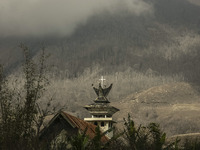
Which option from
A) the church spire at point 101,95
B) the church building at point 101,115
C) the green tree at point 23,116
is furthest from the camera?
the church spire at point 101,95

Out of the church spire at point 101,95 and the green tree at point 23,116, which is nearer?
the green tree at point 23,116

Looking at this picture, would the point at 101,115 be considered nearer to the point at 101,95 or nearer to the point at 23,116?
the point at 101,95

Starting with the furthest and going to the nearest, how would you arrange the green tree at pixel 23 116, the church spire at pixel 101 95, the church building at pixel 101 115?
the church spire at pixel 101 95, the church building at pixel 101 115, the green tree at pixel 23 116

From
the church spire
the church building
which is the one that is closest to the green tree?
the church building

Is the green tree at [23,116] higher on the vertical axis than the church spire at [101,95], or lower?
lower

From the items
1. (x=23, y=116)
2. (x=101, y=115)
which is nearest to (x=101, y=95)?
(x=101, y=115)

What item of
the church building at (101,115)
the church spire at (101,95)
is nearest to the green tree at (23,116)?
the church building at (101,115)

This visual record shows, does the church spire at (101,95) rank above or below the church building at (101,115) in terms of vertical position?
above

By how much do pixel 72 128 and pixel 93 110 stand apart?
2493 cm

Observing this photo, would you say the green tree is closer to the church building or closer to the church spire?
the church building

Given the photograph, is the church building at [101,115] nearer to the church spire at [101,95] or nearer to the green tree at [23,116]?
the church spire at [101,95]

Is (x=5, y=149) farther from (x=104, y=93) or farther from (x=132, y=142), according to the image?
(x=104, y=93)

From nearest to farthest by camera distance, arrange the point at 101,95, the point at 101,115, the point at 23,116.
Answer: the point at 23,116
the point at 101,115
the point at 101,95

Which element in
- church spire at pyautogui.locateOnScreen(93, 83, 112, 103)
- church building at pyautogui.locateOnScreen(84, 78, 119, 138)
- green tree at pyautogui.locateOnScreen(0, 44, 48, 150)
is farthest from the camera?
church spire at pyautogui.locateOnScreen(93, 83, 112, 103)
